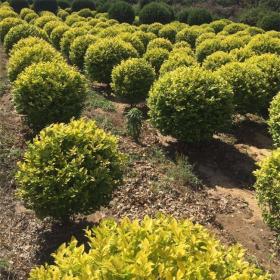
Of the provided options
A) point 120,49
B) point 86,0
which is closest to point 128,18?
point 86,0

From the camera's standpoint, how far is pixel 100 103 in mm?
13117

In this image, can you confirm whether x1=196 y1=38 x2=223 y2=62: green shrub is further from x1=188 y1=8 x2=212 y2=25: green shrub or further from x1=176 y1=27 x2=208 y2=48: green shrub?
x1=188 y1=8 x2=212 y2=25: green shrub

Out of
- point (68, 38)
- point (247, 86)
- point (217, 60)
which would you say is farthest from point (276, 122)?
point (68, 38)

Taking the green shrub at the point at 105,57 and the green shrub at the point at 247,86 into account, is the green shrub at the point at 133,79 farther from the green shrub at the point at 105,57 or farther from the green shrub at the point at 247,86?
the green shrub at the point at 247,86

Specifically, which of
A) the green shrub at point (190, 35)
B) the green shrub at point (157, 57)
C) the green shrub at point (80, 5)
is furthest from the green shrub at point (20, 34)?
the green shrub at point (80, 5)

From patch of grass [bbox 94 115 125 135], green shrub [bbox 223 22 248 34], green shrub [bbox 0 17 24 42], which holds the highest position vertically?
patch of grass [bbox 94 115 125 135]

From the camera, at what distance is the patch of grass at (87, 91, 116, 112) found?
1285 cm

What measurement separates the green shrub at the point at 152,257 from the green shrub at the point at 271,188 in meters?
3.39

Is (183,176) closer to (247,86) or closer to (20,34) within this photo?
(247,86)

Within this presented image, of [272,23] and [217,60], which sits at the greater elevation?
[217,60]

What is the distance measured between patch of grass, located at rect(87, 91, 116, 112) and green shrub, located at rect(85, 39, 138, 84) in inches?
43.8

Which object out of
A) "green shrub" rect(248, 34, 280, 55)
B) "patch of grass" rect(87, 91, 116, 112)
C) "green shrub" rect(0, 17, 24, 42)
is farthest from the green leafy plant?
"green shrub" rect(0, 17, 24, 42)

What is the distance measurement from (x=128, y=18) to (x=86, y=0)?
316 inches

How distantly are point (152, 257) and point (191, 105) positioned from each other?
6862 mm
